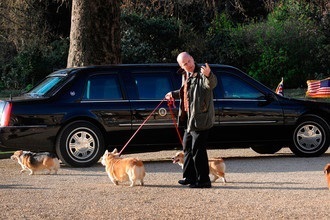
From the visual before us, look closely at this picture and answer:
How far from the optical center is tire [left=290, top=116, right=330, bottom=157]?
47.4 ft

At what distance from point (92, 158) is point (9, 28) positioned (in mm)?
20380

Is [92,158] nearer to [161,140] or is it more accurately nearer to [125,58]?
[161,140]

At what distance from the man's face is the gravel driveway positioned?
4.99 ft

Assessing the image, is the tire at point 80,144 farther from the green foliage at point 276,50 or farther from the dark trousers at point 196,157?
the green foliage at point 276,50

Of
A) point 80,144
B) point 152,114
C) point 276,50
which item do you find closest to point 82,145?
point 80,144

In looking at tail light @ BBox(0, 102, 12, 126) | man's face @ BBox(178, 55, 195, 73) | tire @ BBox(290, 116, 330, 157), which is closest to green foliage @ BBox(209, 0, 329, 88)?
tire @ BBox(290, 116, 330, 157)

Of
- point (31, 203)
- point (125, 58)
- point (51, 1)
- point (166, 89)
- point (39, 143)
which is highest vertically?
point (51, 1)

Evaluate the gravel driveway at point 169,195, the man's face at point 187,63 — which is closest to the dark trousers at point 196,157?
the gravel driveway at point 169,195

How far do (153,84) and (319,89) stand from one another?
1595 cm

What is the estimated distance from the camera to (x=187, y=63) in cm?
1041

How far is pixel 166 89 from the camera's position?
13.8m

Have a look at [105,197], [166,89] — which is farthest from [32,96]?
[105,197]

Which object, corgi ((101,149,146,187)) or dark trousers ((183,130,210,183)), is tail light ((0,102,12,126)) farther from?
dark trousers ((183,130,210,183))

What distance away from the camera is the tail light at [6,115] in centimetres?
1293
